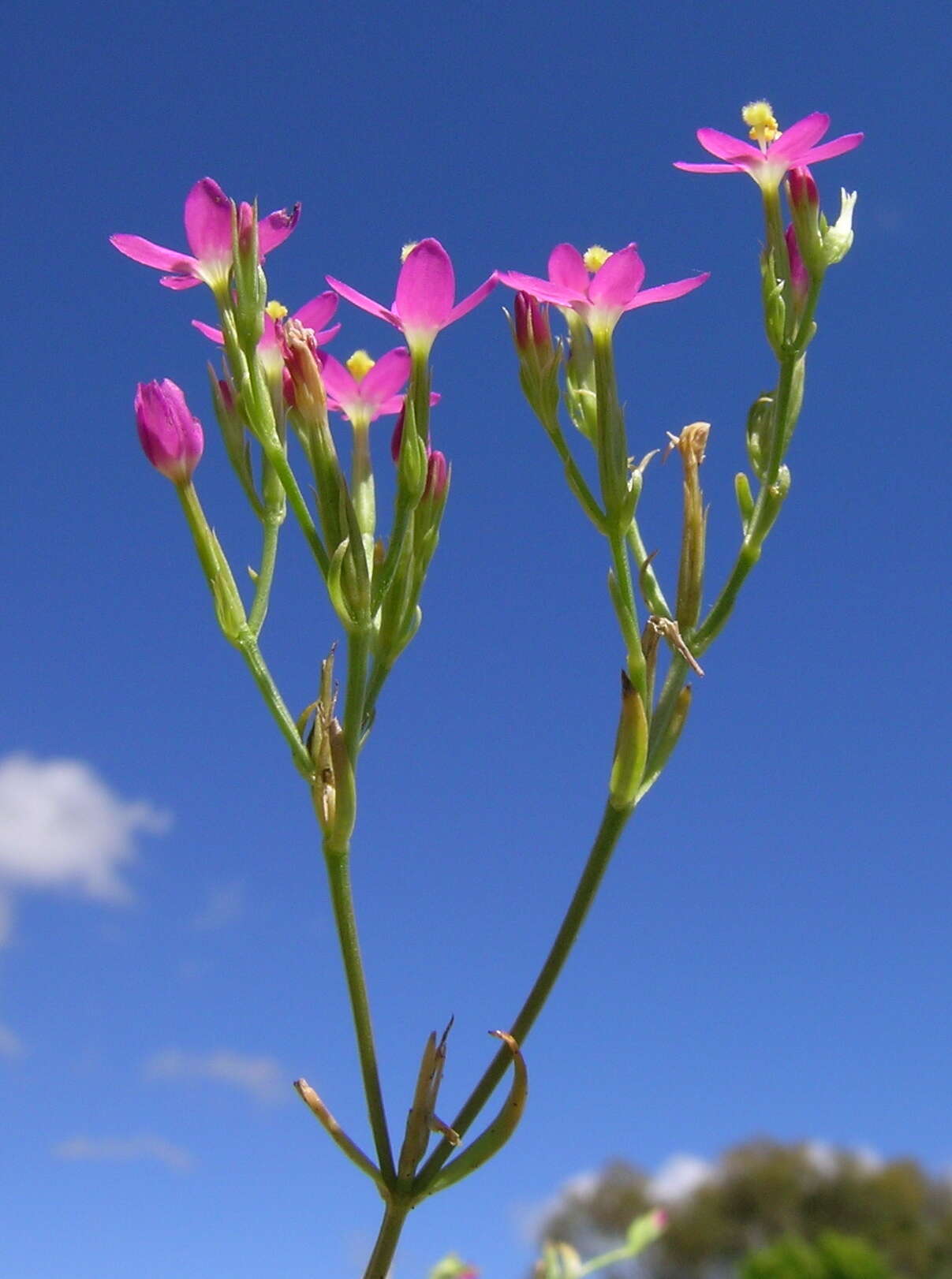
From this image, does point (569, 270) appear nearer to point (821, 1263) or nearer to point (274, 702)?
point (274, 702)

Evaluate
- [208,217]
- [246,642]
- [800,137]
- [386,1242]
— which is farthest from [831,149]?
[386,1242]

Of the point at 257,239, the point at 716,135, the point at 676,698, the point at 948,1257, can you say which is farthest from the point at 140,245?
the point at 948,1257

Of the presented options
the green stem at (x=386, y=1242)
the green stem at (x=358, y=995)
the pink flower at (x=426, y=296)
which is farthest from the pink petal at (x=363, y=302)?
the green stem at (x=386, y=1242)

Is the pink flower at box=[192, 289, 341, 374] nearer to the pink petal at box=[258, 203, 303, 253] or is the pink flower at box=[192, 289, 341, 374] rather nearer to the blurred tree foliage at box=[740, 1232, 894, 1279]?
the pink petal at box=[258, 203, 303, 253]

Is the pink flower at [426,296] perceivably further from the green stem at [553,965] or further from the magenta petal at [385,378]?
the green stem at [553,965]

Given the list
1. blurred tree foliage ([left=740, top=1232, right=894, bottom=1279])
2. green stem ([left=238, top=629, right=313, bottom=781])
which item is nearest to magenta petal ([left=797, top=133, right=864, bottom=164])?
green stem ([left=238, top=629, right=313, bottom=781])

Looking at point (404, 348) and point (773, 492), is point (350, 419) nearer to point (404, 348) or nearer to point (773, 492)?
point (404, 348)
